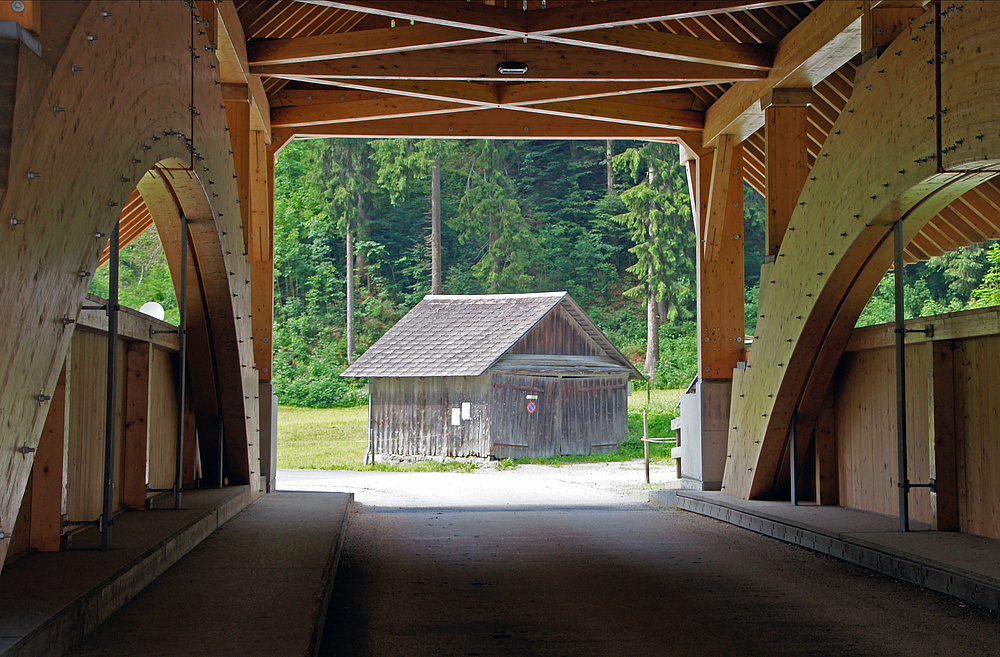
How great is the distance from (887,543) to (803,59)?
15.5 ft

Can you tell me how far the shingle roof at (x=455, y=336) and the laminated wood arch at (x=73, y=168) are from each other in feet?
53.7

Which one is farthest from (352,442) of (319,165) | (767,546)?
(767,546)

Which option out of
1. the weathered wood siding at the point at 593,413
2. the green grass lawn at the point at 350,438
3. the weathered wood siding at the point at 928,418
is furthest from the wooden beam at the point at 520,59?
the weathered wood siding at the point at 593,413

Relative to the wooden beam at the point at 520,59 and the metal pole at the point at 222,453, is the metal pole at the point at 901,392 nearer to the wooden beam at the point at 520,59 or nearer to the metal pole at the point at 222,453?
the wooden beam at the point at 520,59

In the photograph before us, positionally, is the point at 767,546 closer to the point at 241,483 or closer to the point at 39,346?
the point at 241,483

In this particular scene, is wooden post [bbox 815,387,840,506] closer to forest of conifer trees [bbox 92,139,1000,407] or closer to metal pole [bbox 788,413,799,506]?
metal pole [bbox 788,413,799,506]

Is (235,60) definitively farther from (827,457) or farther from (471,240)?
(471,240)

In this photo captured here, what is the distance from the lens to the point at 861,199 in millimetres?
7145

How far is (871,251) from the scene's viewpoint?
7.46m

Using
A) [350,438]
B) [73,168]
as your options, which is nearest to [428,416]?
[350,438]

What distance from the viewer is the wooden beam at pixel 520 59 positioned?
9.95m

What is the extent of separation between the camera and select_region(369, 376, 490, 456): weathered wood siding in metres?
22.1

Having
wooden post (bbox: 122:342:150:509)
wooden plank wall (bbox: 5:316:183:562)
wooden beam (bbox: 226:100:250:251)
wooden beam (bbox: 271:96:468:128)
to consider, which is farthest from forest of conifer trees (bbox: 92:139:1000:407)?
wooden post (bbox: 122:342:150:509)

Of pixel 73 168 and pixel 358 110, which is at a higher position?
pixel 358 110
